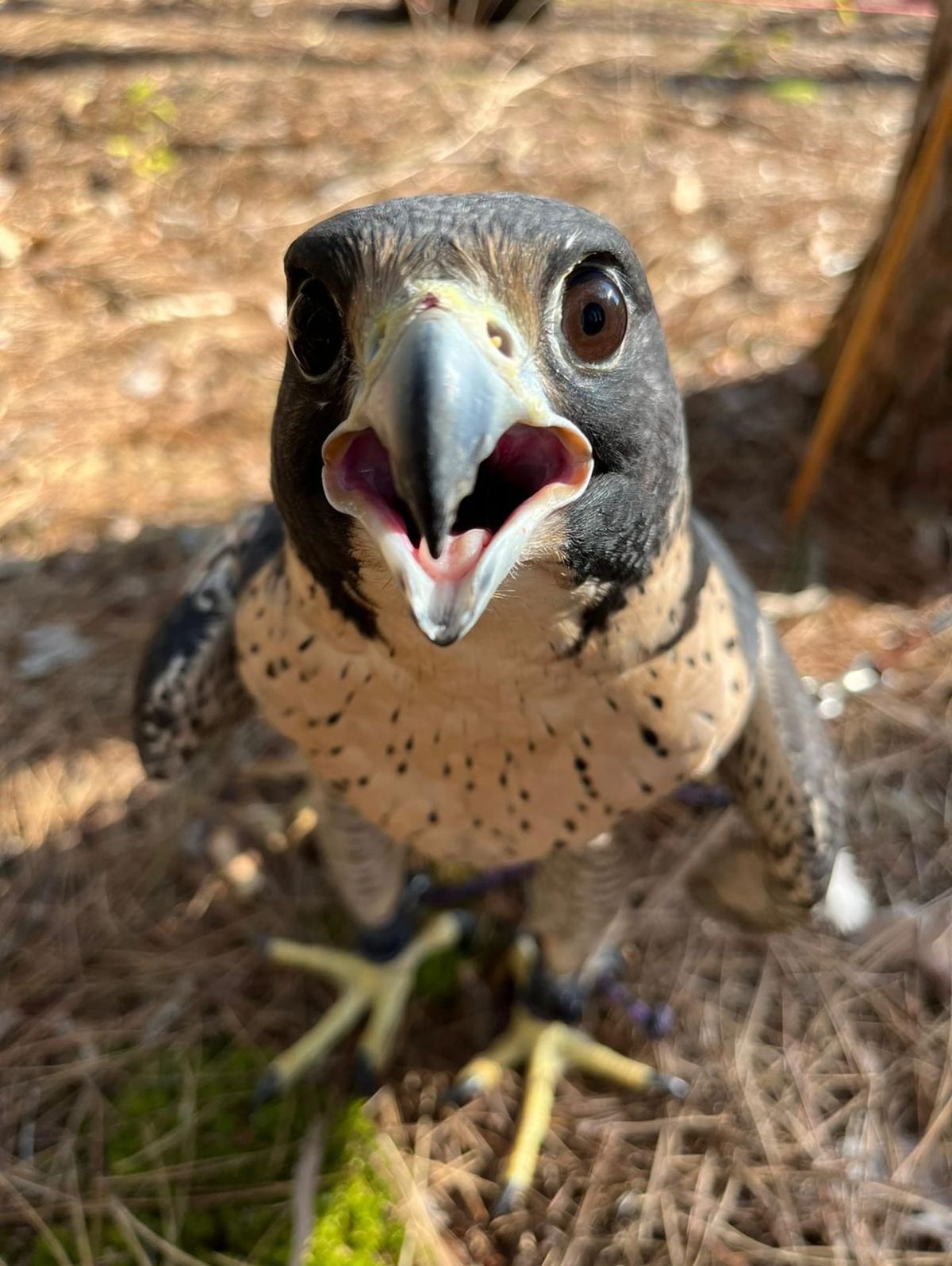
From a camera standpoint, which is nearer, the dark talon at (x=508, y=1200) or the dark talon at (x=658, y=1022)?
the dark talon at (x=508, y=1200)

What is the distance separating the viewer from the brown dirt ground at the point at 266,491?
244cm

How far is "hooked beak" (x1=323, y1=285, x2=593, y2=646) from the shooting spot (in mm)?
952

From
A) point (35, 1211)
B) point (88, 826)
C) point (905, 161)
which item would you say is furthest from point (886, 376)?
point (35, 1211)

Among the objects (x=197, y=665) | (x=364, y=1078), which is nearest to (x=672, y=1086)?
(x=364, y=1078)

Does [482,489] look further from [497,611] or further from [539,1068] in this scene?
[539,1068]

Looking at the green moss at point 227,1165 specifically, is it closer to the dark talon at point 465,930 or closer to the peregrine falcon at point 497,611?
the peregrine falcon at point 497,611

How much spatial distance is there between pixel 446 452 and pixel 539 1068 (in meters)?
2.13

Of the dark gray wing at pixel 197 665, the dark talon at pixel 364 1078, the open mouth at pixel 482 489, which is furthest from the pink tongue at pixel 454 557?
the dark talon at pixel 364 1078

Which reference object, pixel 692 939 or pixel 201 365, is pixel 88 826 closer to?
pixel 692 939

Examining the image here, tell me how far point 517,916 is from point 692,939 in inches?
20.8

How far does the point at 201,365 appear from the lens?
443cm

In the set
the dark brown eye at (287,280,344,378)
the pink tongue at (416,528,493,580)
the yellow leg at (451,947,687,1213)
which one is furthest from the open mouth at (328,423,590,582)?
the yellow leg at (451,947,687,1213)

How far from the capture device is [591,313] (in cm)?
117

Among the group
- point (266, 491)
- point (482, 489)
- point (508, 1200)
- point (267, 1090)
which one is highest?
point (482, 489)
